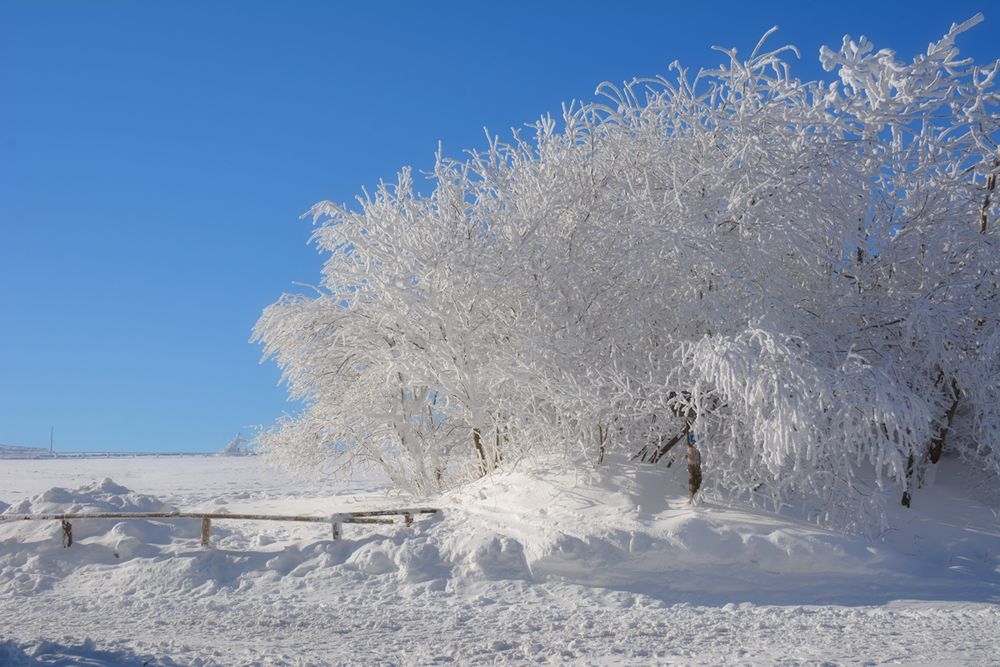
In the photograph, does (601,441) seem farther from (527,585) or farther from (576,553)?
(527,585)

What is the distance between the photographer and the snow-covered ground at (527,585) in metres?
7.85

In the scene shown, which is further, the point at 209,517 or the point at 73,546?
the point at 73,546

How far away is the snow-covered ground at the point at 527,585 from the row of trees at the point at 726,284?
1060 mm

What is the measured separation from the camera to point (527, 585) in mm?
10625

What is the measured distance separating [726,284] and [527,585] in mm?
5435

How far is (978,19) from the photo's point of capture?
13914 millimetres

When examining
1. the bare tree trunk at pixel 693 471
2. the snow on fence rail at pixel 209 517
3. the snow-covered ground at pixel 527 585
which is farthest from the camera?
the bare tree trunk at pixel 693 471

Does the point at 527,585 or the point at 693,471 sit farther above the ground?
the point at 693,471

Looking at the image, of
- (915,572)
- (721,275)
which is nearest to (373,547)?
(721,275)

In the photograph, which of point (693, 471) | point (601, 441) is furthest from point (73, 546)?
point (693, 471)

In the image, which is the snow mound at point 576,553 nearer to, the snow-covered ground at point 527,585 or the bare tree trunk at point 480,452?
the snow-covered ground at point 527,585

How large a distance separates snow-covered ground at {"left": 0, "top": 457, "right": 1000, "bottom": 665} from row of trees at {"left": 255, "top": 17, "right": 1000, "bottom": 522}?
1.06 metres

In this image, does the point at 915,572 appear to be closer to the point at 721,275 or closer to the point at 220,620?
the point at 721,275

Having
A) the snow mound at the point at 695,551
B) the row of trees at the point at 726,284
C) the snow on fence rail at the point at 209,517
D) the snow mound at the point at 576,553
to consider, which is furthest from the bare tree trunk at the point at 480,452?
the snow mound at the point at 695,551
